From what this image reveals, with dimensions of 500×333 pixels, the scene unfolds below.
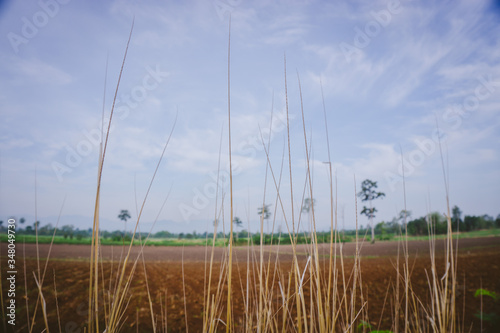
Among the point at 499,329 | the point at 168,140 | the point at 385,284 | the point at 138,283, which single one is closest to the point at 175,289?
the point at 138,283

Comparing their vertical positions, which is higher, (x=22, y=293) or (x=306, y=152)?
(x=306, y=152)

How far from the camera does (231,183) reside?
30.0 inches

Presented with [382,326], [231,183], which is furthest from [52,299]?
[382,326]

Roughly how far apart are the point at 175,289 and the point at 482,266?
440 cm

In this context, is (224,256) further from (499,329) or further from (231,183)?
(499,329)

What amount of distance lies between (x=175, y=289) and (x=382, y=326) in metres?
2.07

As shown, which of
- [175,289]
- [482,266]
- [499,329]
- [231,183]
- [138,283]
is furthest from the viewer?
[482,266]

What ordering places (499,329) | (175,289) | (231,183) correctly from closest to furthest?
1. (231,183)
2. (499,329)
3. (175,289)

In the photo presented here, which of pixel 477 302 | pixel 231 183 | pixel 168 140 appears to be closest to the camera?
pixel 231 183

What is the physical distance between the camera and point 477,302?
2539mm

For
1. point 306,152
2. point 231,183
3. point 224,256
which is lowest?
point 224,256

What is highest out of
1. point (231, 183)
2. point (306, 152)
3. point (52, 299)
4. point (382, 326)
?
point (306, 152)

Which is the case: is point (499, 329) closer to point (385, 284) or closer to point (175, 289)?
point (385, 284)

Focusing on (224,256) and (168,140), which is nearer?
(168,140)
